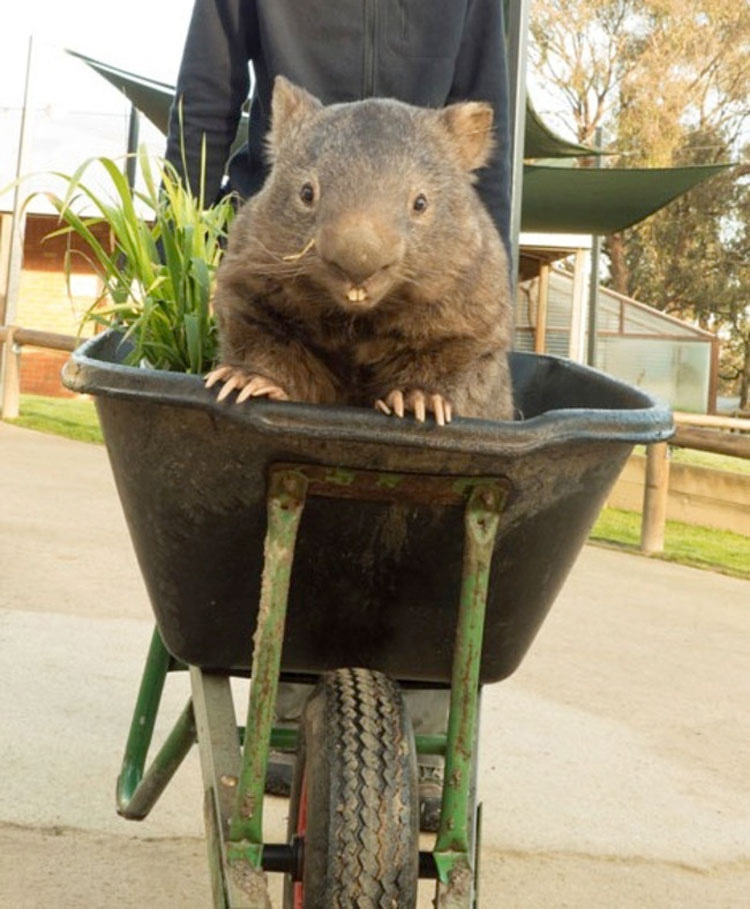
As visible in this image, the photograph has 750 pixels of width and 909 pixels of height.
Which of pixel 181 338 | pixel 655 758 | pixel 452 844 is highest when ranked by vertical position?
pixel 181 338

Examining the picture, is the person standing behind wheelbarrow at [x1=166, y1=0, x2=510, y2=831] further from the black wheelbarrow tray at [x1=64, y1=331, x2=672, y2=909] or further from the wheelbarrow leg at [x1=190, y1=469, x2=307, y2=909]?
the wheelbarrow leg at [x1=190, y1=469, x2=307, y2=909]

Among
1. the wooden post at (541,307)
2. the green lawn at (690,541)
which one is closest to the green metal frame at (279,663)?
the green lawn at (690,541)

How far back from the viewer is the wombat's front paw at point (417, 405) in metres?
1.89

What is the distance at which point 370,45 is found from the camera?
2994 millimetres

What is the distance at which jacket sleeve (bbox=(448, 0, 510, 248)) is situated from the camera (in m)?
3.02

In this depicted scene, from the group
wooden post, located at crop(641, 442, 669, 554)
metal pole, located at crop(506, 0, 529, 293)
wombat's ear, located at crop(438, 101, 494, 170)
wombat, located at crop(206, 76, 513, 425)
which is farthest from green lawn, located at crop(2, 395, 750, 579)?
wombat, located at crop(206, 76, 513, 425)

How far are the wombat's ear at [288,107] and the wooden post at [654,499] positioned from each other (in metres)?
5.99

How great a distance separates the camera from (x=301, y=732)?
216cm

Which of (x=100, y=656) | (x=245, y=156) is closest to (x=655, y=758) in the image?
(x=100, y=656)

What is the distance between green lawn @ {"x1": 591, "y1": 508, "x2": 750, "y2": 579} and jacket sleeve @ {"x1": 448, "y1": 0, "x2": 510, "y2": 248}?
16.9ft

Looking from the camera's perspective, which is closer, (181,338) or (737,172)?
(181,338)

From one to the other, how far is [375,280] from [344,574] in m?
0.45

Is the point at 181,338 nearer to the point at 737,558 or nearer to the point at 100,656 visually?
the point at 100,656

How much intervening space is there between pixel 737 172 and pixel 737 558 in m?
22.8
